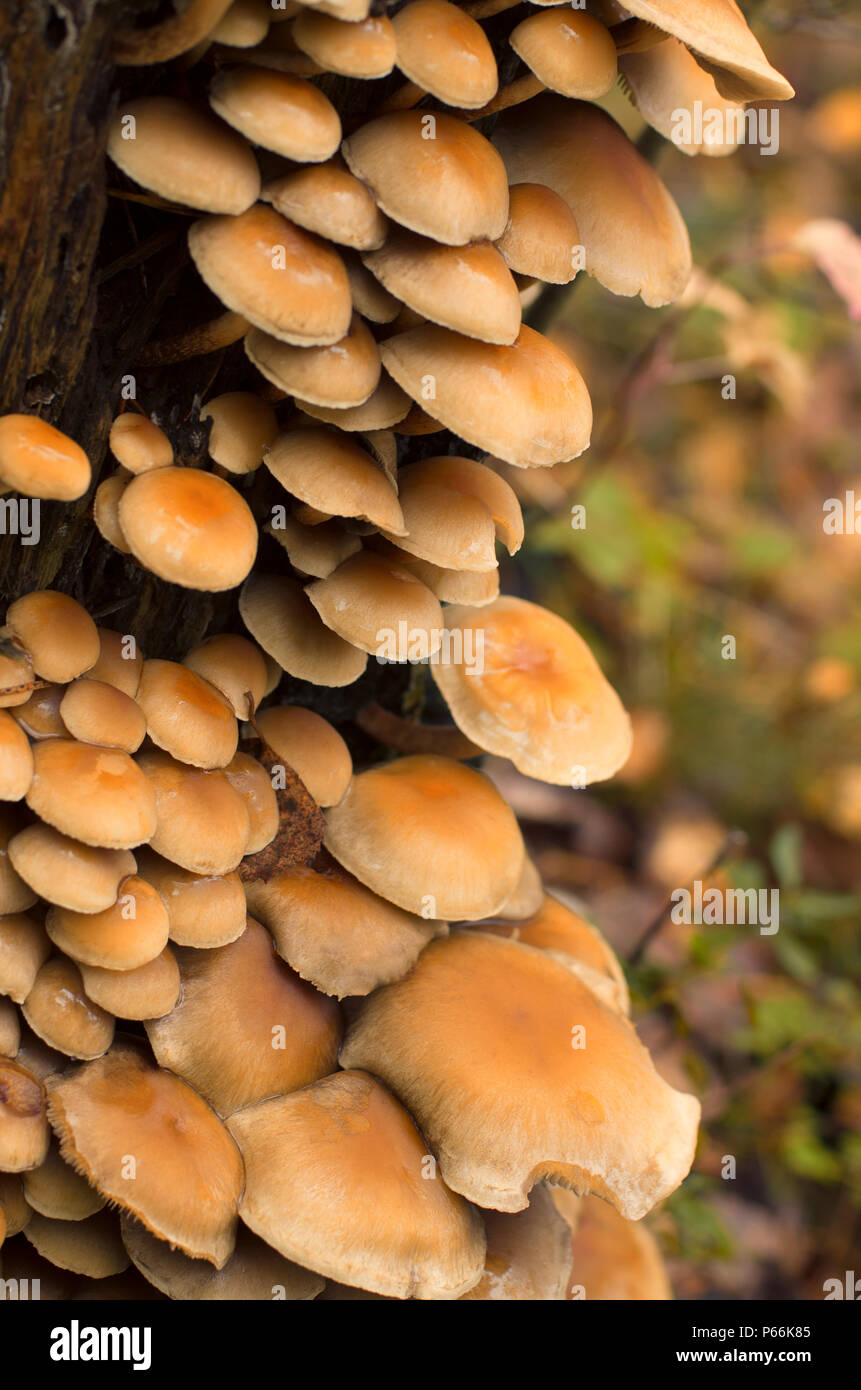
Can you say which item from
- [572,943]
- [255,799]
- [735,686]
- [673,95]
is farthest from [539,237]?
[735,686]

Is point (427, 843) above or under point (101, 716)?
under

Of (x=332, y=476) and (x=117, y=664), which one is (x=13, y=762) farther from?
(x=332, y=476)

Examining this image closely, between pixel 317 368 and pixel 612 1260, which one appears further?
pixel 612 1260

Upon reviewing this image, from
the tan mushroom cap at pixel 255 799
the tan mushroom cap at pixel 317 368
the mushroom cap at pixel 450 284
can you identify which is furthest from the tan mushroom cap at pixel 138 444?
the tan mushroom cap at pixel 255 799

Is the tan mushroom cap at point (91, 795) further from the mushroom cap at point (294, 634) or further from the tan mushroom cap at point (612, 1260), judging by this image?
the tan mushroom cap at point (612, 1260)

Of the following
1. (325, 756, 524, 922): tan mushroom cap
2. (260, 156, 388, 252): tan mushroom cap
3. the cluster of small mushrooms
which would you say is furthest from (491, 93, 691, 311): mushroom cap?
(325, 756, 524, 922): tan mushroom cap
